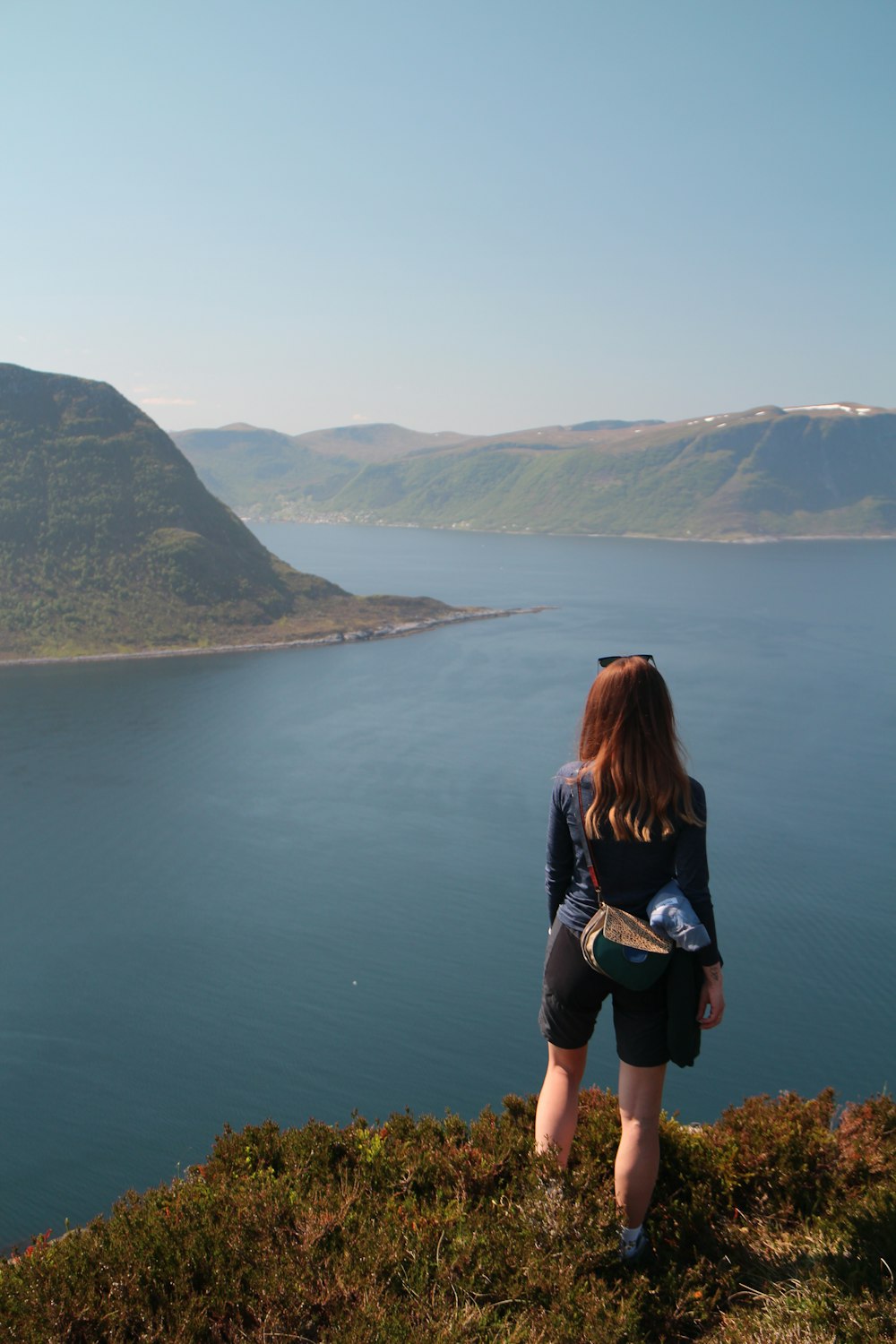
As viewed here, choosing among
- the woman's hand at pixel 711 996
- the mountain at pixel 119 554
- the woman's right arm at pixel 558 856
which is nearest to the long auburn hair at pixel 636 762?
the woman's right arm at pixel 558 856

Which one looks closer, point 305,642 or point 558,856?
point 558,856

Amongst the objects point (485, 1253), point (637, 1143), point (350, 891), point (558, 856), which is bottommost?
point (350, 891)

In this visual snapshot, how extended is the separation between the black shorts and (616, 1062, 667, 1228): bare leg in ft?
0.17

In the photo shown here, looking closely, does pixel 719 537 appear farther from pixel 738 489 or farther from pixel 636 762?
pixel 636 762

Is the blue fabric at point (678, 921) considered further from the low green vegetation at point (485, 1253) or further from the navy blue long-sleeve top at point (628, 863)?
the low green vegetation at point (485, 1253)

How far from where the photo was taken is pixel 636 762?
2578mm

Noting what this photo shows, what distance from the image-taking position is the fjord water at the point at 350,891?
57.8 ft

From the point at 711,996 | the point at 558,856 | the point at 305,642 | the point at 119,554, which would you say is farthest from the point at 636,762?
the point at 119,554

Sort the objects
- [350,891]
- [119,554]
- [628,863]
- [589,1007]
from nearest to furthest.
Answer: [628,863], [589,1007], [350,891], [119,554]

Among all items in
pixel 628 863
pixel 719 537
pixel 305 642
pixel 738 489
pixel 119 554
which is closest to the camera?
pixel 628 863

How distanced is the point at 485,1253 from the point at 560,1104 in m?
0.46

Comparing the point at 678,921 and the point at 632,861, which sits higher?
the point at 632,861

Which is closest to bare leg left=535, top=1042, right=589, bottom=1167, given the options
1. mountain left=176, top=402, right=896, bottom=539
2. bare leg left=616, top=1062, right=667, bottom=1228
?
bare leg left=616, top=1062, right=667, bottom=1228

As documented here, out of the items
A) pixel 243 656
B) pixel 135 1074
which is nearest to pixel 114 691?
pixel 243 656
